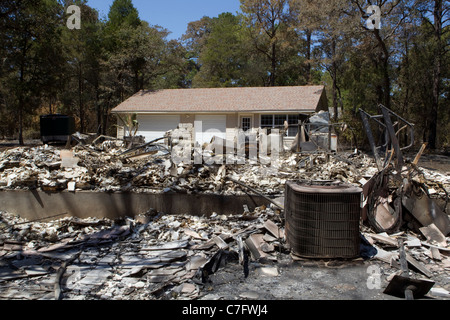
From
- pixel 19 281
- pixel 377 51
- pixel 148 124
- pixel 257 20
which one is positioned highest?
pixel 257 20

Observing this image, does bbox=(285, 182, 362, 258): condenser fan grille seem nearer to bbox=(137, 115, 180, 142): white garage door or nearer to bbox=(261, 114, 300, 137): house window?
bbox=(261, 114, 300, 137): house window

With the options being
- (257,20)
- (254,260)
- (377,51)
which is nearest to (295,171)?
(254,260)

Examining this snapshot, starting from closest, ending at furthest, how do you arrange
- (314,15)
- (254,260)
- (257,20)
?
(254,260), (314,15), (257,20)

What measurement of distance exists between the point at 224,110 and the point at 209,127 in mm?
1527

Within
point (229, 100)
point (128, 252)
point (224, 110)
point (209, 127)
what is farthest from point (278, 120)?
point (128, 252)

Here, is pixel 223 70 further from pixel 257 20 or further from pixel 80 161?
pixel 80 161

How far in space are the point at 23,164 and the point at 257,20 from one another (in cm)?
→ 2295

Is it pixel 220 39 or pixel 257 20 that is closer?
pixel 257 20

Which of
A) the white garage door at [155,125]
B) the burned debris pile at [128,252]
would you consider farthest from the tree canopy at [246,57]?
the burned debris pile at [128,252]

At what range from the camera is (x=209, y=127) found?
19609mm

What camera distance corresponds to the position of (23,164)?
813 cm

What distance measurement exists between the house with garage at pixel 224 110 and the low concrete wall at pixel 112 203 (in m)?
11.2

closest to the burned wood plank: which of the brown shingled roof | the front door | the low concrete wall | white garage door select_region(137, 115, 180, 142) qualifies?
the low concrete wall

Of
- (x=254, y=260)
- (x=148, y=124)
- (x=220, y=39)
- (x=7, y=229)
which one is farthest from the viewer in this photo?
(x=220, y=39)
